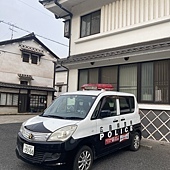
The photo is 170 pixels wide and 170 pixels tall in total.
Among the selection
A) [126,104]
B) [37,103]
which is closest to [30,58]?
[37,103]

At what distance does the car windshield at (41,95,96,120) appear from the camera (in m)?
4.34

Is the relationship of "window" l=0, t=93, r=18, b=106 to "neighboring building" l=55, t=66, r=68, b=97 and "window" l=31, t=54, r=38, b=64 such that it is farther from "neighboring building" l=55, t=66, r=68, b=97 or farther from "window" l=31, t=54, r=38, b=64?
"neighboring building" l=55, t=66, r=68, b=97

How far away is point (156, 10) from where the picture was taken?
7.72 meters

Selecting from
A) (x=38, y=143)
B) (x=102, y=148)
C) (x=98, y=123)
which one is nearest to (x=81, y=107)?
(x=98, y=123)

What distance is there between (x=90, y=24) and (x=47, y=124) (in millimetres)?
7304

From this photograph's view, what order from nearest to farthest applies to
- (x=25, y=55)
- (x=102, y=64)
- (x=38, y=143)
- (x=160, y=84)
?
A: (x=38, y=143) < (x=160, y=84) < (x=102, y=64) < (x=25, y=55)

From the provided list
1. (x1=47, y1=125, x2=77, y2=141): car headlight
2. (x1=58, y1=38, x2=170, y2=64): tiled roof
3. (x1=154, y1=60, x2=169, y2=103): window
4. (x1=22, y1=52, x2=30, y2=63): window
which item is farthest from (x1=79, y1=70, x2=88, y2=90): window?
(x1=22, y1=52, x2=30, y2=63): window

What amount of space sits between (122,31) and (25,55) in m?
16.7

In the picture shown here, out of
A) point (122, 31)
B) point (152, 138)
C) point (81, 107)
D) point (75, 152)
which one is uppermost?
point (122, 31)

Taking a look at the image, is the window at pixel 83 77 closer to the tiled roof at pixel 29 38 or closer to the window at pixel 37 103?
the window at pixel 37 103

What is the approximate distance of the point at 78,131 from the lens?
381 cm

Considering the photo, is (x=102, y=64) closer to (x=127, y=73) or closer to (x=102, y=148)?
(x=127, y=73)

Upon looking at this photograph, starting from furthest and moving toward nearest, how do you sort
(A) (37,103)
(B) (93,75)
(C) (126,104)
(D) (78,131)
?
1. (A) (37,103)
2. (B) (93,75)
3. (C) (126,104)
4. (D) (78,131)

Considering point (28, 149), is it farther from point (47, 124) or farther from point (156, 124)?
point (156, 124)
